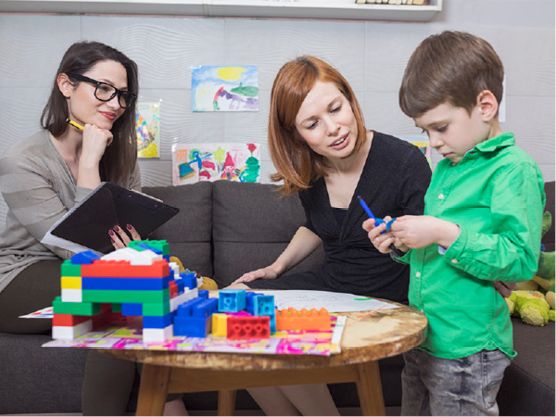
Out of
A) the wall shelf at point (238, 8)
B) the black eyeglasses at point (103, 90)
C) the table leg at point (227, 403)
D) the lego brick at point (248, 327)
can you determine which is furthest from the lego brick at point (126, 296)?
the wall shelf at point (238, 8)

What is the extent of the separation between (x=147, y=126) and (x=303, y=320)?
1.60m

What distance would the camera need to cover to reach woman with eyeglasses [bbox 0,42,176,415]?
1480 mm

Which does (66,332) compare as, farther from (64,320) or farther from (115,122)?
(115,122)

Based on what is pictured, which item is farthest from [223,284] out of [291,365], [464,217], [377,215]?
[291,365]

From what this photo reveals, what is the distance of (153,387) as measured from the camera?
35.3 inches

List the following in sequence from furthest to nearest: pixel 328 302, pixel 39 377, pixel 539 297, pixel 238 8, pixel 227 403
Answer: pixel 238 8 < pixel 539 297 < pixel 39 377 < pixel 227 403 < pixel 328 302

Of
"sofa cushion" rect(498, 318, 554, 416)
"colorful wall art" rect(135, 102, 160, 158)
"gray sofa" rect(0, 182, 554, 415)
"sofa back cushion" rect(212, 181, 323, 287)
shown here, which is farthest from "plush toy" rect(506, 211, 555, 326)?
"colorful wall art" rect(135, 102, 160, 158)

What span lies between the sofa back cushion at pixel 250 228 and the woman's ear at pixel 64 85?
0.61 meters

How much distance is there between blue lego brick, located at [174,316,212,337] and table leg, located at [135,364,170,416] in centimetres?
9

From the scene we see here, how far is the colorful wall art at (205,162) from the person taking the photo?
229 cm

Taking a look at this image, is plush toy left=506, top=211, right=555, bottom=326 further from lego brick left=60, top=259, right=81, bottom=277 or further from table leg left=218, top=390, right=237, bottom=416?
lego brick left=60, top=259, right=81, bottom=277

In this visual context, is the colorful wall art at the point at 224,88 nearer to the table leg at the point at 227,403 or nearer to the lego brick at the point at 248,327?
the table leg at the point at 227,403

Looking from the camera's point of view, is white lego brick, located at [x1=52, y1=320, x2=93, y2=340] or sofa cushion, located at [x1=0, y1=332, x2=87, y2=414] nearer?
white lego brick, located at [x1=52, y1=320, x2=93, y2=340]

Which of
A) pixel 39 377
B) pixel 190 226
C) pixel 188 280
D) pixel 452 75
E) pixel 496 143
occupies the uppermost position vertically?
pixel 452 75
